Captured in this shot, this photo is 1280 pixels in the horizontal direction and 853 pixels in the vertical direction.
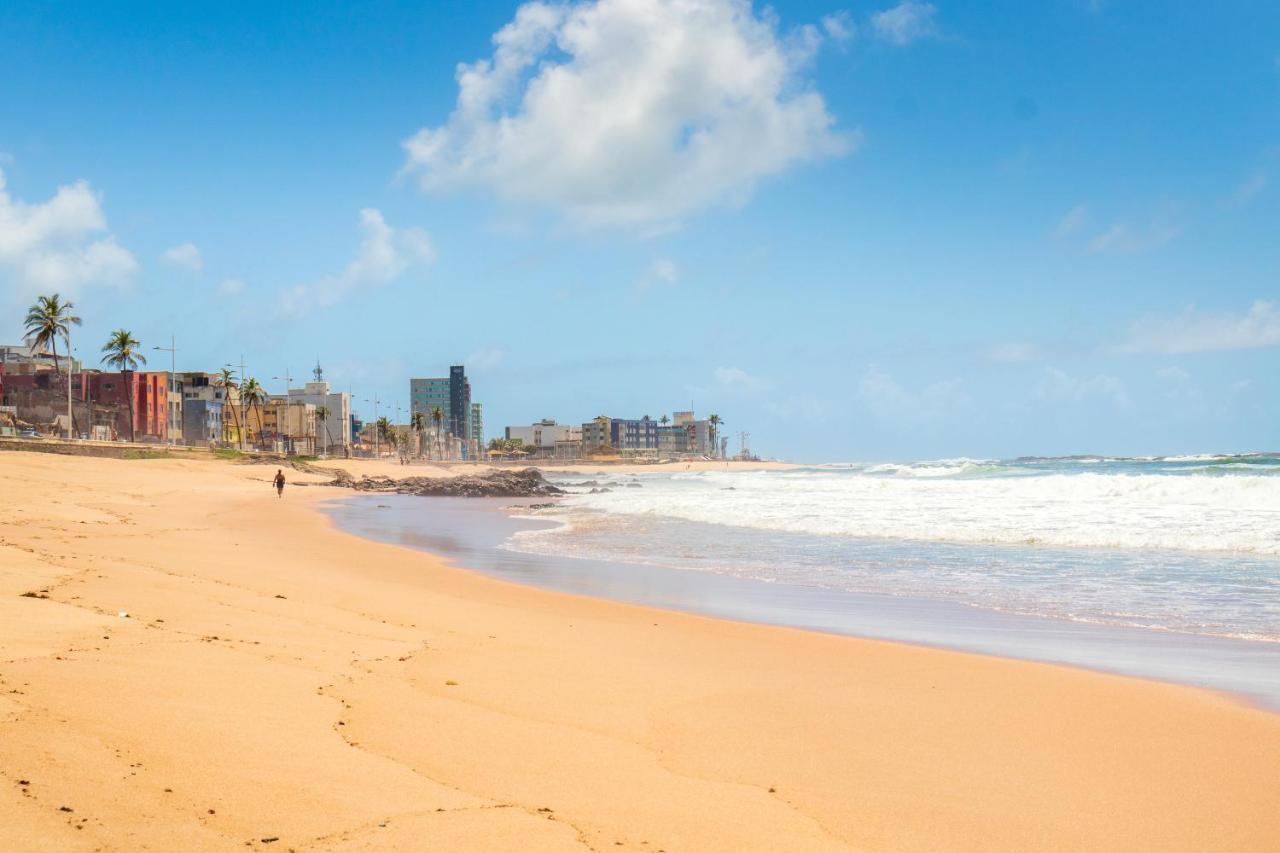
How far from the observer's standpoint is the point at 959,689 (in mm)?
6539

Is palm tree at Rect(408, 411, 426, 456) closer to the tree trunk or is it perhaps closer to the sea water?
the tree trunk

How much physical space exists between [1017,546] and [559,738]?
47.7ft

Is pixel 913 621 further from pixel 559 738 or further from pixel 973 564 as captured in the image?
pixel 559 738

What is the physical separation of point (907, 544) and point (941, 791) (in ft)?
46.7

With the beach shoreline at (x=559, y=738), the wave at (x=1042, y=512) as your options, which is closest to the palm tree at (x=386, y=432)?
the wave at (x=1042, y=512)

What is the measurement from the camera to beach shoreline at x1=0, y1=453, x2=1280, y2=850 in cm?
347

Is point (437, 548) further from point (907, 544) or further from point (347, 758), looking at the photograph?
point (347, 758)

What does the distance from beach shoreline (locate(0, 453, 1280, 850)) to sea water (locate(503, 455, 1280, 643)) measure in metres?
4.06

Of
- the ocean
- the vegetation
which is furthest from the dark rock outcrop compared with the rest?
the ocean

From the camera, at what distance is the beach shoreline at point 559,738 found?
11.4 ft

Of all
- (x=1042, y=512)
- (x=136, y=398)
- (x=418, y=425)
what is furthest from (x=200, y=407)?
(x=1042, y=512)

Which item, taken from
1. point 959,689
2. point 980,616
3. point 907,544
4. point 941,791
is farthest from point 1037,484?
point 941,791

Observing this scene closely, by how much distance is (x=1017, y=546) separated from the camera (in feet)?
56.8

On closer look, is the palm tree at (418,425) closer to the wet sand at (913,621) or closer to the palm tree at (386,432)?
the palm tree at (386,432)
